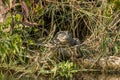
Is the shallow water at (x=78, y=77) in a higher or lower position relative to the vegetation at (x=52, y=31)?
lower

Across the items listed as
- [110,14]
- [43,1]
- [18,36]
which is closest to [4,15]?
[18,36]

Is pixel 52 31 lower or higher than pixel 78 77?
higher

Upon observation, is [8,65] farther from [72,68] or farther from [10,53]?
[72,68]

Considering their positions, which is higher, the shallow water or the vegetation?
the vegetation

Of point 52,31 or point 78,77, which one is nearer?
point 78,77

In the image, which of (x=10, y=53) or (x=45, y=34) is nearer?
(x=10, y=53)

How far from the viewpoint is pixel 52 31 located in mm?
3602

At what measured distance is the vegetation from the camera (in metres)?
3.11

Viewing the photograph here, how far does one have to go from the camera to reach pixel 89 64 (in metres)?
3.29

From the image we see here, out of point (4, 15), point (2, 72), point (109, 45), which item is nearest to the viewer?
point (4, 15)

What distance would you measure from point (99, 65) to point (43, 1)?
0.84m

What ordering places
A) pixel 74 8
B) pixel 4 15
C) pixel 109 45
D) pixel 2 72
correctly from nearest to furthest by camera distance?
pixel 4 15 < pixel 2 72 < pixel 109 45 < pixel 74 8

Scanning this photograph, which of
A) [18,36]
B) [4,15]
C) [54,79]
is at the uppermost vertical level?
[4,15]

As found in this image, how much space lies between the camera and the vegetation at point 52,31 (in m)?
3.11
